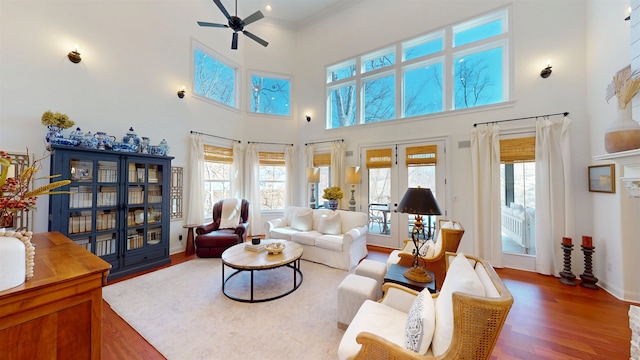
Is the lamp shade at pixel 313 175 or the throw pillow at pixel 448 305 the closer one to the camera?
the throw pillow at pixel 448 305

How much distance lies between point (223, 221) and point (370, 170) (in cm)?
346

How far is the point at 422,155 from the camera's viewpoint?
4527 mm

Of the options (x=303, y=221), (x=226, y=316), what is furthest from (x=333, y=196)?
(x=226, y=316)

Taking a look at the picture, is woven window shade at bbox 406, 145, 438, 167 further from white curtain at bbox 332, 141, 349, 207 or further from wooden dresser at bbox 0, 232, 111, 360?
wooden dresser at bbox 0, 232, 111, 360

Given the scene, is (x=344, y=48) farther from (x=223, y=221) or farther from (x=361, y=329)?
(x=361, y=329)

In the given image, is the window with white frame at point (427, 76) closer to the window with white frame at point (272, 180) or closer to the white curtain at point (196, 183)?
the window with white frame at point (272, 180)

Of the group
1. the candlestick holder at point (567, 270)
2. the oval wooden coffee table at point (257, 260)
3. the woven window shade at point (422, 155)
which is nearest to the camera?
the oval wooden coffee table at point (257, 260)

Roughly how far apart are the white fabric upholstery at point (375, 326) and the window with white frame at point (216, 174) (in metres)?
4.57

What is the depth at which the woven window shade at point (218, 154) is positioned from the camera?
4977 mm

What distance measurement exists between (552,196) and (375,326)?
12.6 feet

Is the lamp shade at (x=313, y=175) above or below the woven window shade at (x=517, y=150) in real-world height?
below

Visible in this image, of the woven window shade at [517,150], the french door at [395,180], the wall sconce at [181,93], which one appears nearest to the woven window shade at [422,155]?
the french door at [395,180]

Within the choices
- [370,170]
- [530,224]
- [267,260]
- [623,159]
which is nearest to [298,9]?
[370,170]

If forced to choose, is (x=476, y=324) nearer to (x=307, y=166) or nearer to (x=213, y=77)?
(x=307, y=166)
